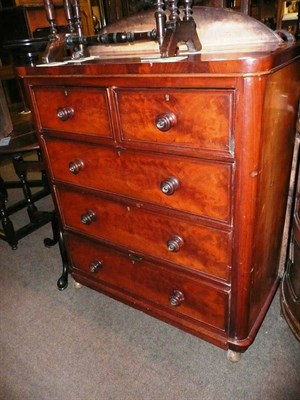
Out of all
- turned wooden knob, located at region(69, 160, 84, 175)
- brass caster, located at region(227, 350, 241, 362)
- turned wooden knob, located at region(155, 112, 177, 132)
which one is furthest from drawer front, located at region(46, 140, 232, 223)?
brass caster, located at region(227, 350, 241, 362)

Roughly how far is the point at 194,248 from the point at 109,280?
2.08 feet

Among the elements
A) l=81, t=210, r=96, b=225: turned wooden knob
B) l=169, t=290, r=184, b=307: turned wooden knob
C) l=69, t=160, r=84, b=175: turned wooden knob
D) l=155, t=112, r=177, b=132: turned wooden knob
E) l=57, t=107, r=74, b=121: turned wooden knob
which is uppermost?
l=155, t=112, r=177, b=132: turned wooden knob

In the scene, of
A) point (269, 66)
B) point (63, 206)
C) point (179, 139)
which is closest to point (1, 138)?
point (63, 206)

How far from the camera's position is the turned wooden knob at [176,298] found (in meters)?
1.39

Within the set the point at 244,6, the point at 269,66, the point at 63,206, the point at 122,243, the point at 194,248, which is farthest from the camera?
the point at 63,206

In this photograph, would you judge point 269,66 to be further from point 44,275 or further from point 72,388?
point 44,275

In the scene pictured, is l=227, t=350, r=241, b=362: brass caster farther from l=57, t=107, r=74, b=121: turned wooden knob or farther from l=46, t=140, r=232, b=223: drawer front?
l=57, t=107, r=74, b=121: turned wooden knob

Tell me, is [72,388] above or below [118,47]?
below

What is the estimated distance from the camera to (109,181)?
54.1 inches

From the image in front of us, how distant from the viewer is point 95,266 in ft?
5.45

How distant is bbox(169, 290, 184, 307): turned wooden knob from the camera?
1.39 metres

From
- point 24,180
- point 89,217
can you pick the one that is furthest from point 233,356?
Answer: point 24,180

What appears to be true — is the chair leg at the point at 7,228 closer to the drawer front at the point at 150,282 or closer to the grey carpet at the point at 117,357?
the grey carpet at the point at 117,357

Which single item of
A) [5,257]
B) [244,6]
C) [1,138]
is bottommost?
[5,257]
